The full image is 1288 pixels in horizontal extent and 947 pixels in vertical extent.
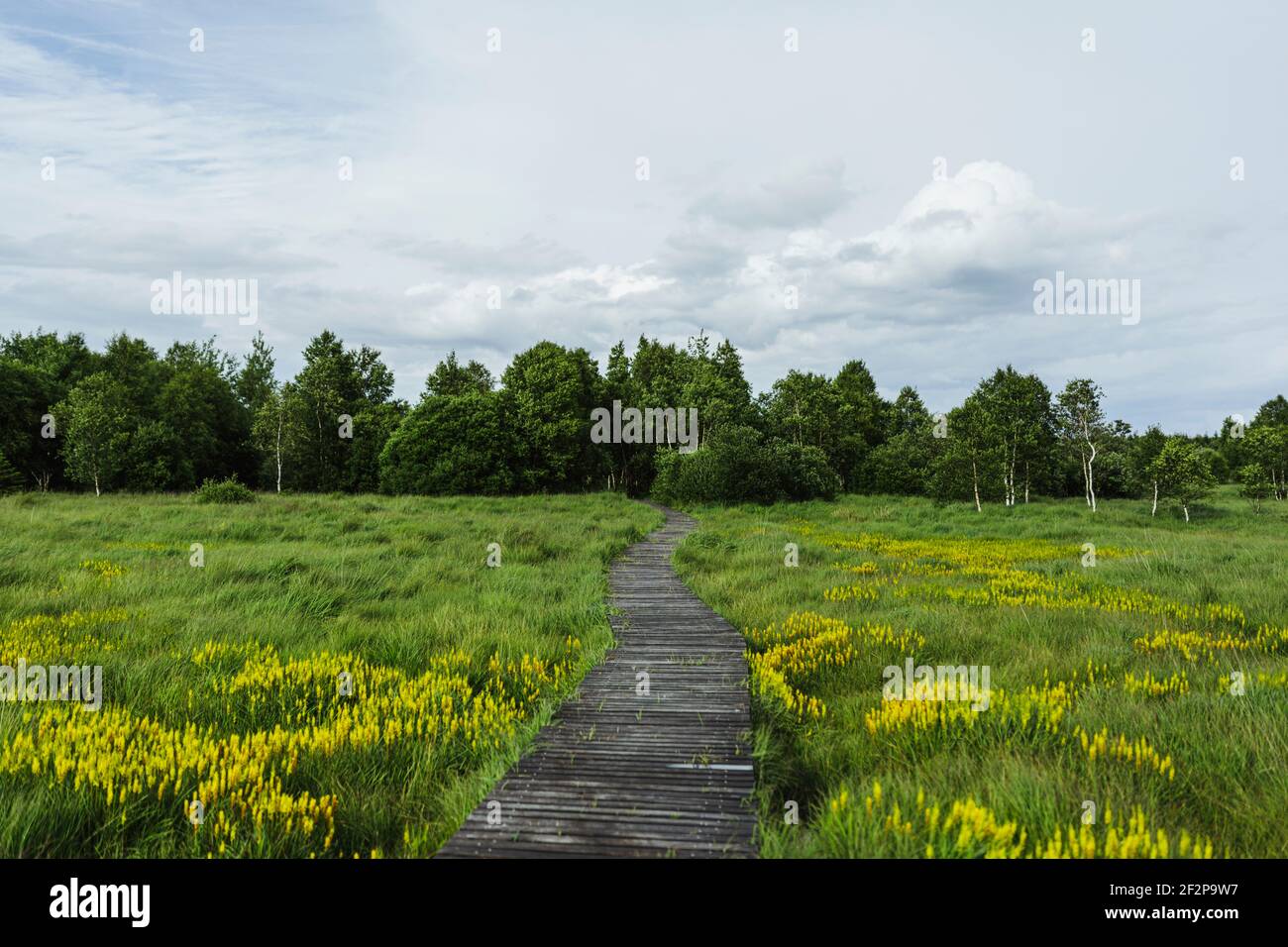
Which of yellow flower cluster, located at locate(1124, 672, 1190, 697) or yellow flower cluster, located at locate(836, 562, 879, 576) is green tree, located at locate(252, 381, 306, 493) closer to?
yellow flower cluster, located at locate(836, 562, 879, 576)

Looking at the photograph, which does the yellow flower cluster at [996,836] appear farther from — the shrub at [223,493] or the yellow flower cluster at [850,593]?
the shrub at [223,493]

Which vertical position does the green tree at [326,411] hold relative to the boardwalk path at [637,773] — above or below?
above

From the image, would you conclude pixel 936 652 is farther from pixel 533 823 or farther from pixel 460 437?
pixel 460 437

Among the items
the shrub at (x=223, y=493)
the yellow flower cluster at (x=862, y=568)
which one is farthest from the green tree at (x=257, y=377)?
the yellow flower cluster at (x=862, y=568)

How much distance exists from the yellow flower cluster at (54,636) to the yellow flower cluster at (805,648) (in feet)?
23.0

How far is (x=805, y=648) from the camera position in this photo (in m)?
7.05

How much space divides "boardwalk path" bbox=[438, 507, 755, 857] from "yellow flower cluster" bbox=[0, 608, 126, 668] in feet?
18.4

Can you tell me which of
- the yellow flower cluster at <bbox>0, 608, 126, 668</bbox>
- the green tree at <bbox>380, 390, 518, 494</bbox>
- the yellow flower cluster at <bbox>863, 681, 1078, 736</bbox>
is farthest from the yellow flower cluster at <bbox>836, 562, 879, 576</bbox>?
the green tree at <bbox>380, 390, 518, 494</bbox>

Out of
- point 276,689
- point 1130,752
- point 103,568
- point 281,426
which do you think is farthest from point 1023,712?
point 281,426

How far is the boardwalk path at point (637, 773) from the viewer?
11.0 ft

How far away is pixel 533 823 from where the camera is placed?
3.52 m

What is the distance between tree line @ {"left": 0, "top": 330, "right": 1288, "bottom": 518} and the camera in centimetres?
3956

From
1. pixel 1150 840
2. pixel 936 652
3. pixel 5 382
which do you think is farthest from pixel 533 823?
pixel 5 382
